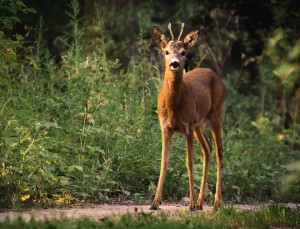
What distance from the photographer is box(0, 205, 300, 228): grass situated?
670 cm

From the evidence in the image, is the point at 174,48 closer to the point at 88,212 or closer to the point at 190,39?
the point at 190,39

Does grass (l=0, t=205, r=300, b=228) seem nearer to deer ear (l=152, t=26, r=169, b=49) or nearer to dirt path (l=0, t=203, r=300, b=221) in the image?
dirt path (l=0, t=203, r=300, b=221)

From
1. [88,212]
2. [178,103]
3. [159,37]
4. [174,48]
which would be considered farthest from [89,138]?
[88,212]

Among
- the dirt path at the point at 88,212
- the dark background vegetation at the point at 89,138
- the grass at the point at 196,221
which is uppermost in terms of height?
the dark background vegetation at the point at 89,138

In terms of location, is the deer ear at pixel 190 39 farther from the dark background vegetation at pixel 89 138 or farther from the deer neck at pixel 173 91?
the dark background vegetation at pixel 89 138

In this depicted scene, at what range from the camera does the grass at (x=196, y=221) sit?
22.0ft

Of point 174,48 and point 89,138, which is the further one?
point 89,138

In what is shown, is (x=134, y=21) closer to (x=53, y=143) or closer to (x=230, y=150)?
(x=230, y=150)

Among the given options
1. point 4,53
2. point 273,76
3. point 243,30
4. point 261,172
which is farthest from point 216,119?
point 243,30

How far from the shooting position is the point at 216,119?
34.8ft

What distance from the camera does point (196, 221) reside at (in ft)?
25.0

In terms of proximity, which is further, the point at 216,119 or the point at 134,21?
the point at 134,21

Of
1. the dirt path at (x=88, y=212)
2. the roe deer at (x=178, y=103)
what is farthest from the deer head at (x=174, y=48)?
the dirt path at (x=88, y=212)

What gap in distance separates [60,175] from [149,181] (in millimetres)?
1402
